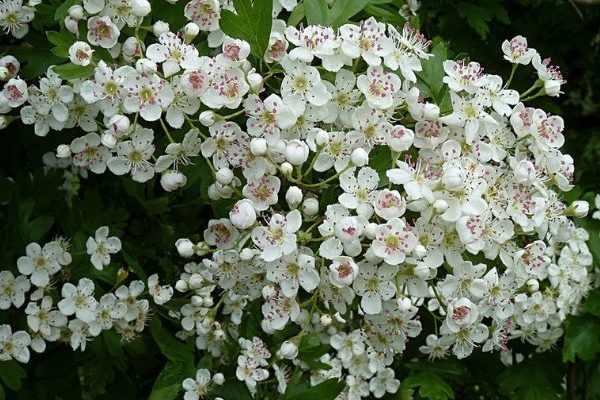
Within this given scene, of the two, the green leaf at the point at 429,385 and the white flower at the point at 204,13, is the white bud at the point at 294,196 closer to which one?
the white flower at the point at 204,13

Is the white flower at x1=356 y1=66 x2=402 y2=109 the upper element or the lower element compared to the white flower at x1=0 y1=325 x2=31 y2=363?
upper

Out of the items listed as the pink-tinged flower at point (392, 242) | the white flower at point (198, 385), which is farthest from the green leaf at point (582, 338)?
the pink-tinged flower at point (392, 242)

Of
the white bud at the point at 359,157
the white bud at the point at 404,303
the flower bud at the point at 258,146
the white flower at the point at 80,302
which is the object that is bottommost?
the white flower at the point at 80,302

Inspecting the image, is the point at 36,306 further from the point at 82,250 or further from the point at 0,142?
the point at 0,142

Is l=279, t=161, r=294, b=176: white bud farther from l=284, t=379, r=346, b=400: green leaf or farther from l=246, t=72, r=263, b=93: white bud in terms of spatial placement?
l=284, t=379, r=346, b=400: green leaf

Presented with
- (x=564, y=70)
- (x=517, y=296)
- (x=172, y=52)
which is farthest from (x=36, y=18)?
(x=564, y=70)

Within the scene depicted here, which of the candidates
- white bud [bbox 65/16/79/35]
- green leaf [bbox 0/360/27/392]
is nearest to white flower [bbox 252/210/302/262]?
white bud [bbox 65/16/79/35]
